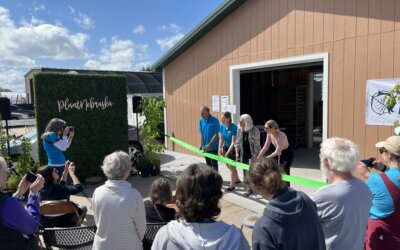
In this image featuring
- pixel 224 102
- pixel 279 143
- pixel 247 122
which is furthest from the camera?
pixel 224 102

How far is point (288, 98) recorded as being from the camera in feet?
39.9

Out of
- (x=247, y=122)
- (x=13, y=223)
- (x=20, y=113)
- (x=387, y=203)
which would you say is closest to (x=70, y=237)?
(x=13, y=223)

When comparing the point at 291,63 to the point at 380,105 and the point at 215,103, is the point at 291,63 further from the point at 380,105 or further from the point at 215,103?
the point at 215,103

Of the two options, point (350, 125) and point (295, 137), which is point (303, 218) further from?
point (295, 137)

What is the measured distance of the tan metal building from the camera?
6223 millimetres

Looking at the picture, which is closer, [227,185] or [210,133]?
[210,133]

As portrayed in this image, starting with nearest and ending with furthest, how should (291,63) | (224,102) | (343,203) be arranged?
(343,203)
(291,63)
(224,102)

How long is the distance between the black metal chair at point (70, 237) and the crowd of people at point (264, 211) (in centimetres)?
38

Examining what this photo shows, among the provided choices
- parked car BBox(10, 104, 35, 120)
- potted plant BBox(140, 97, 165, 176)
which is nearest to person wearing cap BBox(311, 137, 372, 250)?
potted plant BBox(140, 97, 165, 176)

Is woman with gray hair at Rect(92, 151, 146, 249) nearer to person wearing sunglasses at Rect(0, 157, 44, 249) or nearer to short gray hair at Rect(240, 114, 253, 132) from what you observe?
Result: person wearing sunglasses at Rect(0, 157, 44, 249)

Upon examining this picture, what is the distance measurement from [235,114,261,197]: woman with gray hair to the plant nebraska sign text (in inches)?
139

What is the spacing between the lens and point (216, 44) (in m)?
9.62

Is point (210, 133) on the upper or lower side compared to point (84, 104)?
lower

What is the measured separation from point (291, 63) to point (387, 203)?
5.56m
